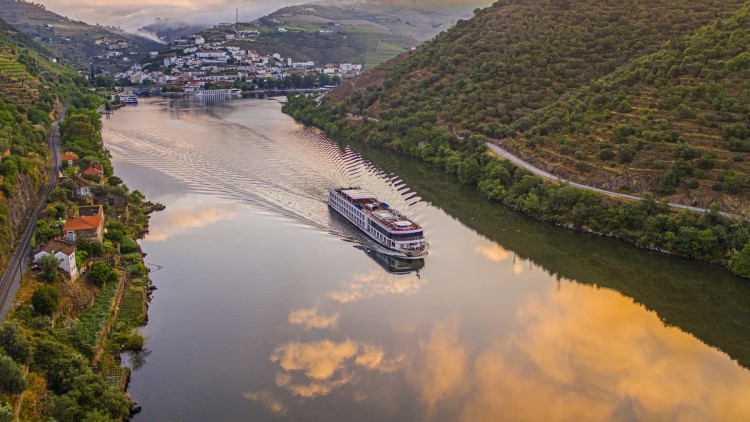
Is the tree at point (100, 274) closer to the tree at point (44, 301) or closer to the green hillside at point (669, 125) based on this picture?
the tree at point (44, 301)

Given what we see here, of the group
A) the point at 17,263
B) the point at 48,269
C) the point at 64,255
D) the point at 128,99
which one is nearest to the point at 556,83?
the point at 64,255

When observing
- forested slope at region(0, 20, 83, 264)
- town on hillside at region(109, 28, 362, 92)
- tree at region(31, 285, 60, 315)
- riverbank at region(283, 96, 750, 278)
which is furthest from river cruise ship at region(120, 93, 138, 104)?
tree at region(31, 285, 60, 315)

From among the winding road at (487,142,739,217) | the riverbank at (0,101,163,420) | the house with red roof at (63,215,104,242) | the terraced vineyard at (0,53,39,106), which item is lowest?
the riverbank at (0,101,163,420)

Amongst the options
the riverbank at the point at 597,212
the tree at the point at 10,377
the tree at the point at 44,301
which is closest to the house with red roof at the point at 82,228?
the tree at the point at 44,301

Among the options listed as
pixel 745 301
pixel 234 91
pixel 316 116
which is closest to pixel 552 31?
pixel 316 116

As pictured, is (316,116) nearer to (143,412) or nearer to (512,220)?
(512,220)

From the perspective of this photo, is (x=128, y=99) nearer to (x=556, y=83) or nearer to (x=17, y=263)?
(x=556, y=83)

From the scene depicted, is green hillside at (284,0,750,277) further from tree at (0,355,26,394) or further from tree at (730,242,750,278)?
tree at (0,355,26,394)
